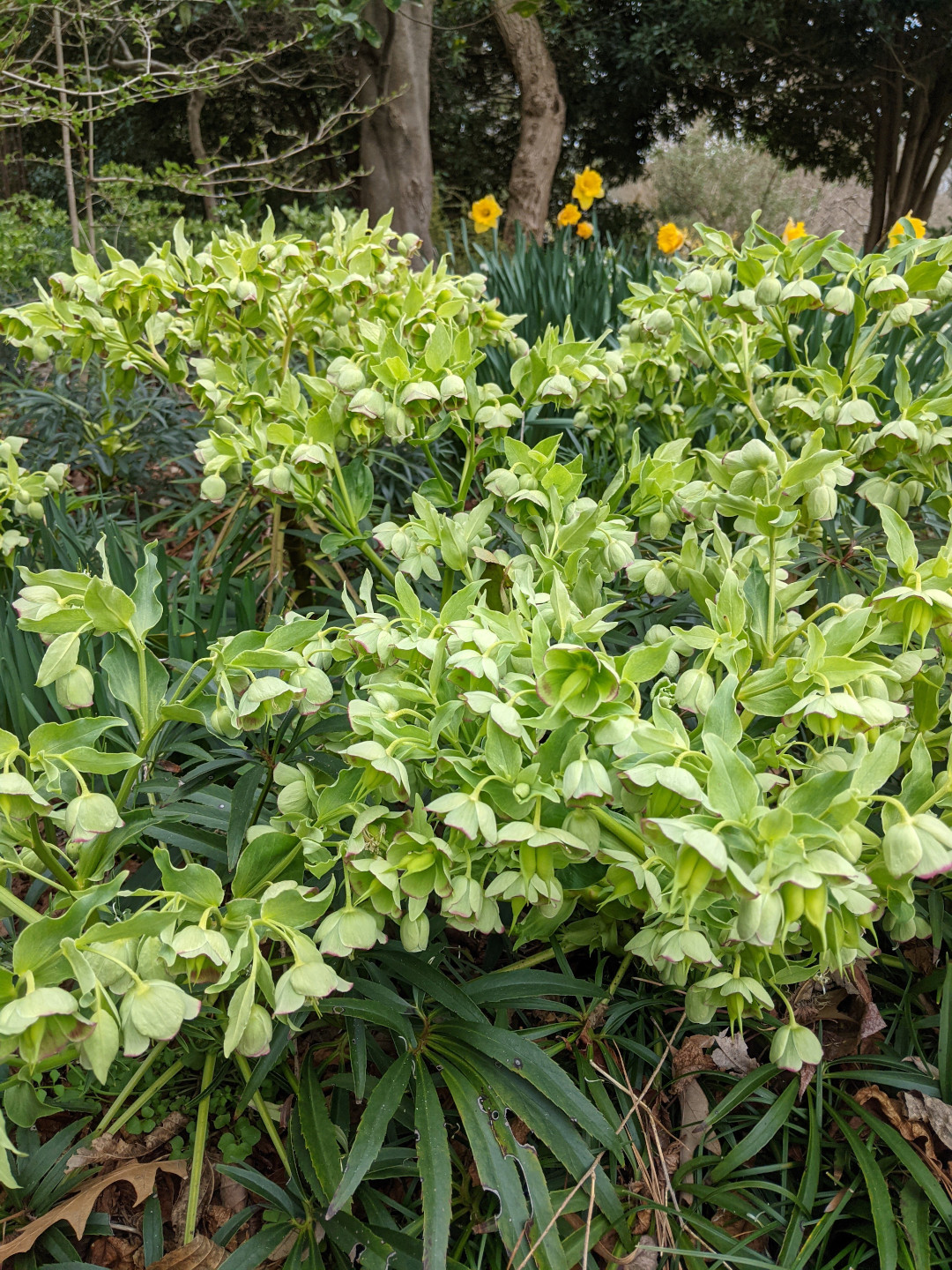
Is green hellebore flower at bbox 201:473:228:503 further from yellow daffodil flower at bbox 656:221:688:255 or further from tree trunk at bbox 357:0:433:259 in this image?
tree trunk at bbox 357:0:433:259

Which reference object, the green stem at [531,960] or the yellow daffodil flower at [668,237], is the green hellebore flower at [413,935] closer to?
the green stem at [531,960]

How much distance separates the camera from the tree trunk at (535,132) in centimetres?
682

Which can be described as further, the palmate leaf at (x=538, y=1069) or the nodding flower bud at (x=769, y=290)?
the nodding flower bud at (x=769, y=290)

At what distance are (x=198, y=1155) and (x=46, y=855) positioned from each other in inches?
17.4

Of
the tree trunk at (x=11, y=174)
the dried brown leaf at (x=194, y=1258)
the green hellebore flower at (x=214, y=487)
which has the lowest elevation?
the dried brown leaf at (x=194, y=1258)

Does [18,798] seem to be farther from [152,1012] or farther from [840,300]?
[840,300]

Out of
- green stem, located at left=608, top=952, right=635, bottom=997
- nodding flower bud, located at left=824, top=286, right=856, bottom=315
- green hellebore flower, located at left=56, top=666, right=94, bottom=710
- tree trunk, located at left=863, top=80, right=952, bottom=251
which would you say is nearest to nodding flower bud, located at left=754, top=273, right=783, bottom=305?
nodding flower bud, located at left=824, top=286, right=856, bottom=315

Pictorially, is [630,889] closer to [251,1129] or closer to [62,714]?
[251,1129]

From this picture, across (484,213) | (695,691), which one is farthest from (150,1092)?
(484,213)

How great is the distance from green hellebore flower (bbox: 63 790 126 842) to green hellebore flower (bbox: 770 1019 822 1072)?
2.15 feet

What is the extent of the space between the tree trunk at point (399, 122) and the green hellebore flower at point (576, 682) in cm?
463

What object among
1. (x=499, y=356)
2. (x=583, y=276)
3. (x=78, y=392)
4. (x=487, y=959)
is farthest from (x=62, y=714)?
(x=583, y=276)

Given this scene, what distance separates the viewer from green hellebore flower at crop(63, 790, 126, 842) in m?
0.74

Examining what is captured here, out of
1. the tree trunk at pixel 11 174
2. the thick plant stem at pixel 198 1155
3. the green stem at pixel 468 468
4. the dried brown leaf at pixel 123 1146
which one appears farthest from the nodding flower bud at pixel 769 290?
the tree trunk at pixel 11 174
